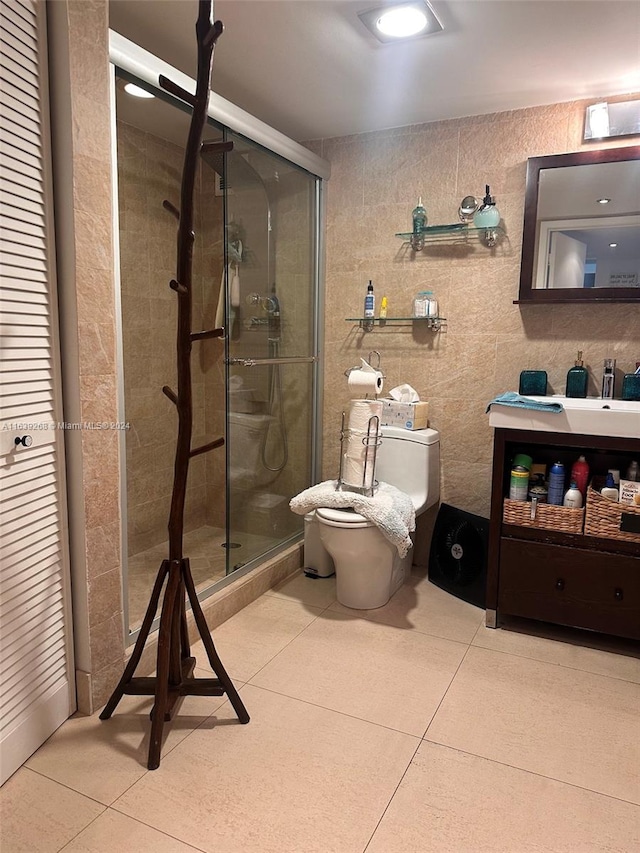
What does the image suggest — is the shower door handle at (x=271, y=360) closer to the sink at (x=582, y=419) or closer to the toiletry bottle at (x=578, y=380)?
the sink at (x=582, y=419)

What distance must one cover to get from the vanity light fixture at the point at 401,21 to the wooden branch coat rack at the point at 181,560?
706 millimetres

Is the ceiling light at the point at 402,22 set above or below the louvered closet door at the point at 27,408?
above

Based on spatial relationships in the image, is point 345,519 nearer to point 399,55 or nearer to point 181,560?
point 181,560

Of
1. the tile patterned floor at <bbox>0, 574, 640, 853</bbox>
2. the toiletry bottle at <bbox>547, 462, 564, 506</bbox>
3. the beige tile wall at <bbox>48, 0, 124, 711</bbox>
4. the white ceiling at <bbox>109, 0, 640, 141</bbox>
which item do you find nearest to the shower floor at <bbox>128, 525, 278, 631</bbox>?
the tile patterned floor at <bbox>0, 574, 640, 853</bbox>

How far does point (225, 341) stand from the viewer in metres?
2.64

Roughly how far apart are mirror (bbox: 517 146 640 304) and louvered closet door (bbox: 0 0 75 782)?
6.65 feet

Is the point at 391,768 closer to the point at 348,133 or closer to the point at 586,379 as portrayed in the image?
the point at 586,379

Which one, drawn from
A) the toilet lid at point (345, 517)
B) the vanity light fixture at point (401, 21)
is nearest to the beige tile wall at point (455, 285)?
the toilet lid at point (345, 517)

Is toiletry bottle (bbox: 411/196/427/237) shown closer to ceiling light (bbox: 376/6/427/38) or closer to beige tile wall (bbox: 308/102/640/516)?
beige tile wall (bbox: 308/102/640/516)

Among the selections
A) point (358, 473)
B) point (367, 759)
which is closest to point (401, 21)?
point (358, 473)

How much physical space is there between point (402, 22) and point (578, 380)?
5.18 ft

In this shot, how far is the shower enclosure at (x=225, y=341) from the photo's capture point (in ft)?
8.67

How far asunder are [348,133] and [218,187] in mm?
852

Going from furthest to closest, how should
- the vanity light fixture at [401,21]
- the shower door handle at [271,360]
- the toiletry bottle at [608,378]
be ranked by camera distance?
the shower door handle at [271,360] → the toiletry bottle at [608,378] → the vanity light fixture at [401,21]
